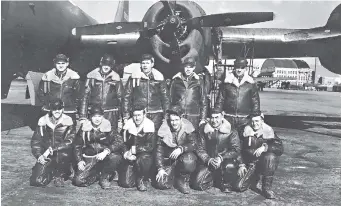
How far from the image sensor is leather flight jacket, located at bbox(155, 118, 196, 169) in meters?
4.57

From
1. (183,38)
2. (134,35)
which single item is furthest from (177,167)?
(134,35)

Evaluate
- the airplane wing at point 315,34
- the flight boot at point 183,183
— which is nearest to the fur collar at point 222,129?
the flight boot at point 183,183

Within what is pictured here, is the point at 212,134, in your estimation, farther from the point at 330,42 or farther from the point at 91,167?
the point at 330,42

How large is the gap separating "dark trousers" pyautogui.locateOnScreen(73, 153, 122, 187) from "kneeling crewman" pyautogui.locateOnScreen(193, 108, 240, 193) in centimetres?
111

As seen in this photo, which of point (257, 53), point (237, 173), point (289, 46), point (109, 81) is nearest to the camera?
point (237, 173)

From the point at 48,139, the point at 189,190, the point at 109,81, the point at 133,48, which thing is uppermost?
the point at 133,48

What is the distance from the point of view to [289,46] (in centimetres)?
1077

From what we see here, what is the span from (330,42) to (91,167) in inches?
334

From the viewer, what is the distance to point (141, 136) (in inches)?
184

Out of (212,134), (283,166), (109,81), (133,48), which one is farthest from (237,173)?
(133,48)

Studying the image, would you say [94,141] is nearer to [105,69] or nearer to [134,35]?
[105,69]

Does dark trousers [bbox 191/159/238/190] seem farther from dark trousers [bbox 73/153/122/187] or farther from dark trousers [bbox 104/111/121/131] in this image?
dark trousers [bbox 104/111/121/131]

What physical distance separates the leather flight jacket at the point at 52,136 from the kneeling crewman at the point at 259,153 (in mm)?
2382

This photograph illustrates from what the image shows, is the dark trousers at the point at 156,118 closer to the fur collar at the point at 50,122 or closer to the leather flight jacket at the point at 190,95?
the leather flight jacket at the point at 190,95
